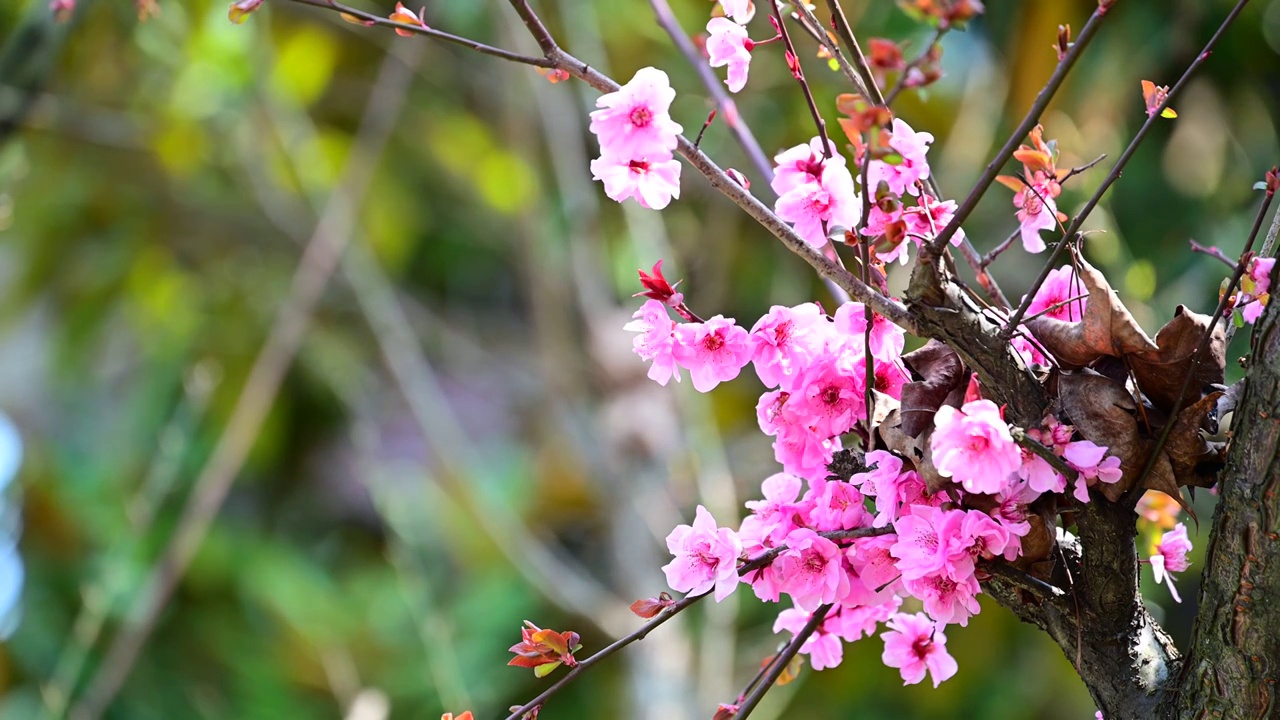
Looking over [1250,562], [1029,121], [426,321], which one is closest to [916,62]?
[1029,121]

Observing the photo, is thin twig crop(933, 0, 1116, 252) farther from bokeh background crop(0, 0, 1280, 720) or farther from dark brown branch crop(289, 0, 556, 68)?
bokeh background crop(0, 0, 1280, 720)

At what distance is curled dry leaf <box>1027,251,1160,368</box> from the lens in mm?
489

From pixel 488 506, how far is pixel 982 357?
4.92 ft

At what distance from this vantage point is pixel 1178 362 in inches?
19.6

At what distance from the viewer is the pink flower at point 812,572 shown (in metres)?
0.53

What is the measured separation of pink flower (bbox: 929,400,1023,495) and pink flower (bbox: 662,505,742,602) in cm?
12

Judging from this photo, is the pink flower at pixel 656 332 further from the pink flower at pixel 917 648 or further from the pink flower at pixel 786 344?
the pink flower at pixel 917 648

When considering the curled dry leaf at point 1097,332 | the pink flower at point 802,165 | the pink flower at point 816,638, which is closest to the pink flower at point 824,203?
the pink flower at point 802,165

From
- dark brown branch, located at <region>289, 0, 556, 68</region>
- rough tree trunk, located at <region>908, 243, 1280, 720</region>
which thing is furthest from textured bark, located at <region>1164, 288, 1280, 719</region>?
dark brown branch, located at <region>289, 0, 556, 68</region>

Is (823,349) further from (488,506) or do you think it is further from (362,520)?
(362,520)

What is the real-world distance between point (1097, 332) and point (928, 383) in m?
0.08

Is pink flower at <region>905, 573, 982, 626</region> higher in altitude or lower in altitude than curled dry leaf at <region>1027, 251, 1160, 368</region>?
lower

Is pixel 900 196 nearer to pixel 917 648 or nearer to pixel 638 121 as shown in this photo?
pixel 638 121

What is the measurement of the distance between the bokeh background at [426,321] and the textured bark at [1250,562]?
0.97 metres
